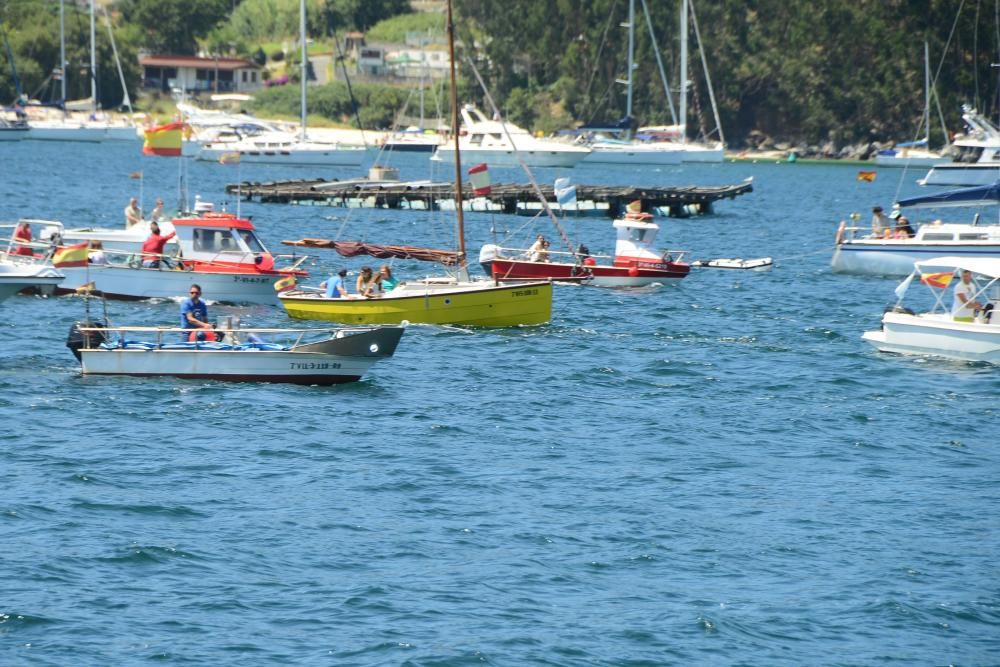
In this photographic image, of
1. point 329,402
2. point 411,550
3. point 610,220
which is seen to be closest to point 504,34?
point 610,220

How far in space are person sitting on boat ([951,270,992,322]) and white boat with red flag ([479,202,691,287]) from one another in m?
14.8

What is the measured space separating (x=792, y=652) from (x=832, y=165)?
133941 millimetres

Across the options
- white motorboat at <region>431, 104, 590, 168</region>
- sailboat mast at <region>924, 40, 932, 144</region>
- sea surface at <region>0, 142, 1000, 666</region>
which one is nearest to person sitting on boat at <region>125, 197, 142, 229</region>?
sea surface at <region>0, 142, 1000, 666</region>

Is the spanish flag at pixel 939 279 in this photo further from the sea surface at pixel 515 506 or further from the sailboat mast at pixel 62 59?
the sailboat mast at pixel 62 59

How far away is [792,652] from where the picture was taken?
20.3 meters

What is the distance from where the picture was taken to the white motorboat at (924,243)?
2210 inches

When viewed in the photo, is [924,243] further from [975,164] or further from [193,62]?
[193,62]

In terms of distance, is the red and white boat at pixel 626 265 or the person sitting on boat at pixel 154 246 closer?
the person sitting on boat at pixel 154 246

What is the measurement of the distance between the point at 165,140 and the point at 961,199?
31.2 metres

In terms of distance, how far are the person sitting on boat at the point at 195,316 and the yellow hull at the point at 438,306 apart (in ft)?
23.5

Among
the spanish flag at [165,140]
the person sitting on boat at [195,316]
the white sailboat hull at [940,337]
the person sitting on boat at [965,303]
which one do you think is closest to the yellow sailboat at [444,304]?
the person sitting on boat at [195,316]

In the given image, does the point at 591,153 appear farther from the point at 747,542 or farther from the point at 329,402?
the point at 747,542

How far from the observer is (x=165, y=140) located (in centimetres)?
4944

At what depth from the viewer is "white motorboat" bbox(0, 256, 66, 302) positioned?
4184 cm
